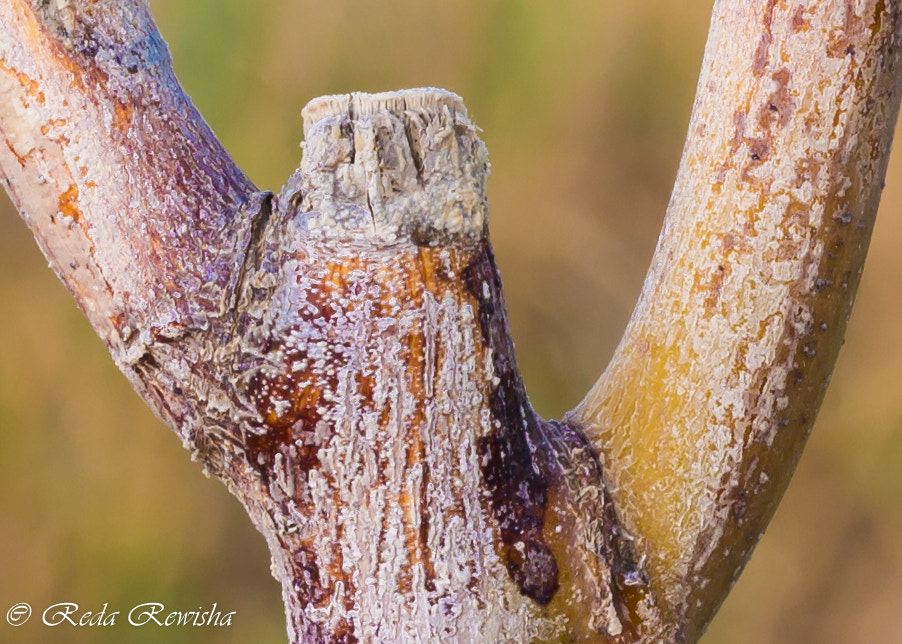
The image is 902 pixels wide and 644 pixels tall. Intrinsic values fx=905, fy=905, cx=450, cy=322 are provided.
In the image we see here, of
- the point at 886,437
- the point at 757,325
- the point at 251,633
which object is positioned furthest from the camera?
the point at 251,633

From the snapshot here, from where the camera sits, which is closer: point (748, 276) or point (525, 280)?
point (748, 276)

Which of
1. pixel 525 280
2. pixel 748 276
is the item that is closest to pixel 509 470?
pixel 748 276

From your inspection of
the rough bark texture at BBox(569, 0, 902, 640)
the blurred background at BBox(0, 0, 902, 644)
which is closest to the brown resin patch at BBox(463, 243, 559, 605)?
the rough bark texture at BBox(569, 0, 902, 640)

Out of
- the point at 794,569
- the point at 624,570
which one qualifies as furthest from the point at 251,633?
the point at 624,570

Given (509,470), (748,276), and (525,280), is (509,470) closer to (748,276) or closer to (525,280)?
(748,276)

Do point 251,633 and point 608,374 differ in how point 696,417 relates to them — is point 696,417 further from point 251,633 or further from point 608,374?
point 251,633
